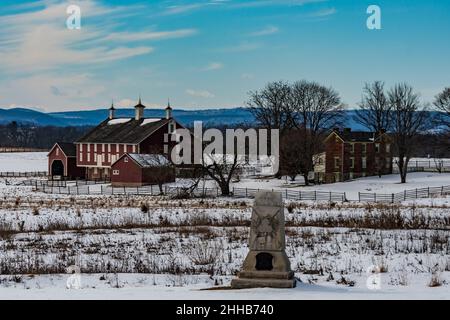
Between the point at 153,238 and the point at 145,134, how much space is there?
5481 centimetres

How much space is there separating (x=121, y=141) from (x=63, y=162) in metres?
9.71

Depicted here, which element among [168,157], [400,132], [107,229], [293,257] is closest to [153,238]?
[107,229]

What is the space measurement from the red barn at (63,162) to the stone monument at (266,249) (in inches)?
2792

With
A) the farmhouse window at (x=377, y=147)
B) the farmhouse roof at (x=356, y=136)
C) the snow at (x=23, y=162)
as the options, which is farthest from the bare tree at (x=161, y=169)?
the snow at (x=23, y=162)

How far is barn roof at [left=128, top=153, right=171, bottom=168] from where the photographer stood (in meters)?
65.0

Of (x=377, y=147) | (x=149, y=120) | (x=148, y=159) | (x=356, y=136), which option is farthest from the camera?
(x=149, y=120)

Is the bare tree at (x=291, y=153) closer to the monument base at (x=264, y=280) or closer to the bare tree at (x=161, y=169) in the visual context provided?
the bare tree at (x=161, y=169)

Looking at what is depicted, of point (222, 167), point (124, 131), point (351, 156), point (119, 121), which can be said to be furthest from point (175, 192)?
point (119, 121)

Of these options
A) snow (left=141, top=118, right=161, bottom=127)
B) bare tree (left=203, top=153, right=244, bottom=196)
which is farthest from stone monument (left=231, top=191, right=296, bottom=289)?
snow (left=141, top=118, right=161, bottom=127)

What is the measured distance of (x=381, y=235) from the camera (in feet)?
66.5

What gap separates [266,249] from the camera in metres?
12.1

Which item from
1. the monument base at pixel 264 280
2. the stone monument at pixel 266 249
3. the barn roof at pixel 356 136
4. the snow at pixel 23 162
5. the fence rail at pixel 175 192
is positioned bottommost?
the fence rail at pixel 175 192

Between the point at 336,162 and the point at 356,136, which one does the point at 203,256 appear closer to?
the point at 336,162

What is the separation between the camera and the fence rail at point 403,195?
4709 centimetres
